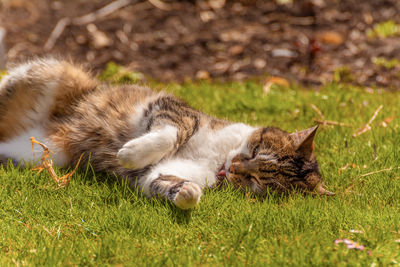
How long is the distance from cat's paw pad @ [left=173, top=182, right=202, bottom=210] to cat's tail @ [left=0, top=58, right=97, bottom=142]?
1.43 meters

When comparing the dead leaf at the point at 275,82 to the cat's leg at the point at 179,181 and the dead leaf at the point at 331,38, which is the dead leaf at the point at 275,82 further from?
the cat's leg at the point at 179,181

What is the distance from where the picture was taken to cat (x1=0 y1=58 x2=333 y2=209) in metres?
→ 2.90

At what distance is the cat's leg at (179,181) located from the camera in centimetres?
248

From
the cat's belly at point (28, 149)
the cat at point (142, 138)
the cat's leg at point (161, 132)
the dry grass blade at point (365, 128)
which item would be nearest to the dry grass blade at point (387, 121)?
the dry grass blade at point (365, 128)

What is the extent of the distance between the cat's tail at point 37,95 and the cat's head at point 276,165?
4.59 ft

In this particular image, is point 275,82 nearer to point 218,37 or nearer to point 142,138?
point 218,37

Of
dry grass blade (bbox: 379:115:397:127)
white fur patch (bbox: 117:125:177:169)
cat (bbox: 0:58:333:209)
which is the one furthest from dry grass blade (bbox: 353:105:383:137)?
white fur patch (bbox: 117:125:177:169)

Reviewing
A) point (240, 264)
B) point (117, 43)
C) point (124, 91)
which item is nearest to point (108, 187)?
point (124, 91)

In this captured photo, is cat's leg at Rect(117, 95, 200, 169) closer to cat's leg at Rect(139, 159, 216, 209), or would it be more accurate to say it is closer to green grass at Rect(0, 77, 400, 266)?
cat's leg at Rect(139, 159, 216, 209)

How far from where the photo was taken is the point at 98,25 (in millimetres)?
6586

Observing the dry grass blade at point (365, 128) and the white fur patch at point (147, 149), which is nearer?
Result: the white fur patch at point (147, 149)

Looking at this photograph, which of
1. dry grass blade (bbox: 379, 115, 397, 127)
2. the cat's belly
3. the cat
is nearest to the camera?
the cat

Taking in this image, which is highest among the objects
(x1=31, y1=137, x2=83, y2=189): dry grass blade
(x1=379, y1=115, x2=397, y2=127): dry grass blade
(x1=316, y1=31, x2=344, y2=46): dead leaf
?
(x1=31, y1=137, x2=83, y2=189): dry grass blade

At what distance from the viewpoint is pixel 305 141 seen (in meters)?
3.02
